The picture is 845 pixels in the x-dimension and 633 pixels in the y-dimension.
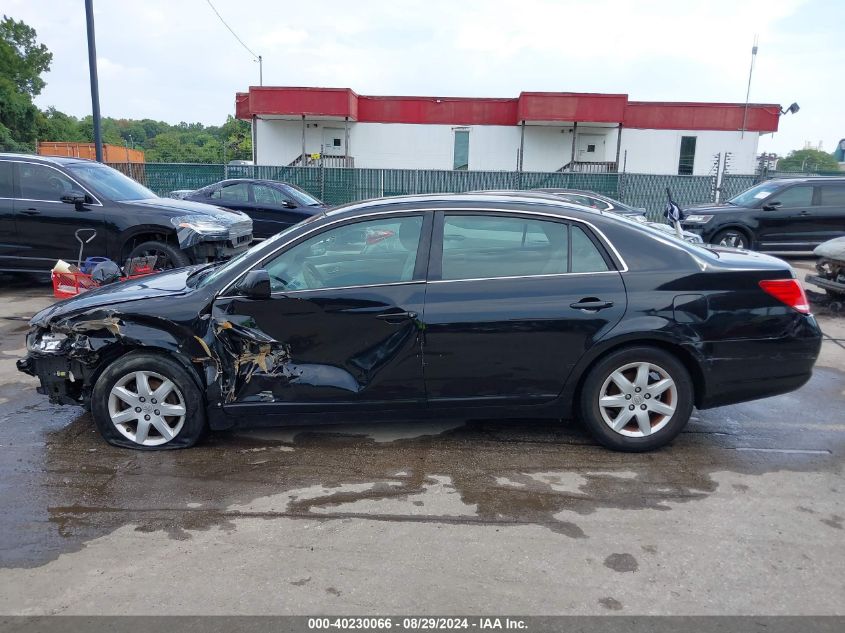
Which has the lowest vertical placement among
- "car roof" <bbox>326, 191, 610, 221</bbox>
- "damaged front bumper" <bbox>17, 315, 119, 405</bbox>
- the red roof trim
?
"damaged front bumper" <bbox>17, 315, 119, 405</bbox>

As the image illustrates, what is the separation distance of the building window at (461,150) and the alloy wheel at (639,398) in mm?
29023

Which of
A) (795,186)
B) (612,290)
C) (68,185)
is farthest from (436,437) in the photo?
(795,186)

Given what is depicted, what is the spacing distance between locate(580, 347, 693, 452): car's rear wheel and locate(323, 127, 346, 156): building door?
98.8 ft

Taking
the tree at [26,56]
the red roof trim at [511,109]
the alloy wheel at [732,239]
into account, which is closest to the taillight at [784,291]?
the alloy wheel at [732,239]

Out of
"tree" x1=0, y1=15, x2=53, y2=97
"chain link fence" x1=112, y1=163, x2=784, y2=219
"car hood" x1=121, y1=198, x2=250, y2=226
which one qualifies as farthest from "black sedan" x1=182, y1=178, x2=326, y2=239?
"tree" x1=0, y1=15, x2=53, y2=97

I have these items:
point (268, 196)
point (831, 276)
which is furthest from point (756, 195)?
point (268, 196)

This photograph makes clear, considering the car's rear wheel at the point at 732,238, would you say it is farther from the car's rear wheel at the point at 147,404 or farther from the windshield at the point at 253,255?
the car's rear wheel at the point at 147,404

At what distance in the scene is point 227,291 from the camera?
4.15m

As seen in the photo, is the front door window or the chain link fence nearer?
the front door window

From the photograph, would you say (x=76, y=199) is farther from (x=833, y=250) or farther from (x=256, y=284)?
(x=833, y=250)

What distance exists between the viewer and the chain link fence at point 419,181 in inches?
818

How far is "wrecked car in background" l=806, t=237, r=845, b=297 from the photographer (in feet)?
28.6

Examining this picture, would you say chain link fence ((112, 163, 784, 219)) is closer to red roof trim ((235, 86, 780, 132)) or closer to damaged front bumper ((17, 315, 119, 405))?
red roof trim ((235, 86, 780, 132))

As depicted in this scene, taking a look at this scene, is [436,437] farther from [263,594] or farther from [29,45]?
[29,45]
